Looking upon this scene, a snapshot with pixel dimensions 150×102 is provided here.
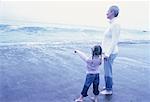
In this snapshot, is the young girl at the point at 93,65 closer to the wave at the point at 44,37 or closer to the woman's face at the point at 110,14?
the woman's face at the point at 110,14

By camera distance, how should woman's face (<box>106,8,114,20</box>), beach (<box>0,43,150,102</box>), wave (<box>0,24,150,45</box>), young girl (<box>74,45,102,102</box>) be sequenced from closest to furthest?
young girl (<box>74,45,102,102</box>), woman's face (<box>106,8,114,20</box>), beach (<box>0,43,150,102</box>), wave (<box>0,24,150,45</box>)

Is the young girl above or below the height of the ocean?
above

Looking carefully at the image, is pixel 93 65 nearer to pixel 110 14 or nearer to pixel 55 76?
pixel 110 14

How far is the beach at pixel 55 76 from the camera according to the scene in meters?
6.64

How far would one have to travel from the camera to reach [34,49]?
12062mm

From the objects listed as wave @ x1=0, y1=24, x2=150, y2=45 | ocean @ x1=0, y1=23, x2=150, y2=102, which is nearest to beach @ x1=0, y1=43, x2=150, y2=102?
ocean @ x1=0, y1=23, x2=150, y2=102

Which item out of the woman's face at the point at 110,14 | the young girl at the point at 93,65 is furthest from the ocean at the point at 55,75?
the woman's face at the point at 110,14

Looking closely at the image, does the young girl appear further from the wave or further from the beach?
the wave

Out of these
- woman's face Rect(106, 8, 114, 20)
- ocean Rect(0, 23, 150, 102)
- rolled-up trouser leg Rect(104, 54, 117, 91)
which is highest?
woman's face Rect(106, 8, 114, 20)

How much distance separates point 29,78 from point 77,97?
178 cm

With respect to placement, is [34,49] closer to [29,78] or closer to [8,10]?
[29,78]

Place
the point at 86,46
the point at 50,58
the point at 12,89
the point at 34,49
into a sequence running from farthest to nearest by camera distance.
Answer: the point at 86,46
the point at 34,49
the point at 50,58
the point at 12,89

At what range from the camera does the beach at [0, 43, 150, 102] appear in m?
6.64

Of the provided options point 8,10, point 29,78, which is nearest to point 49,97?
point 29,78
